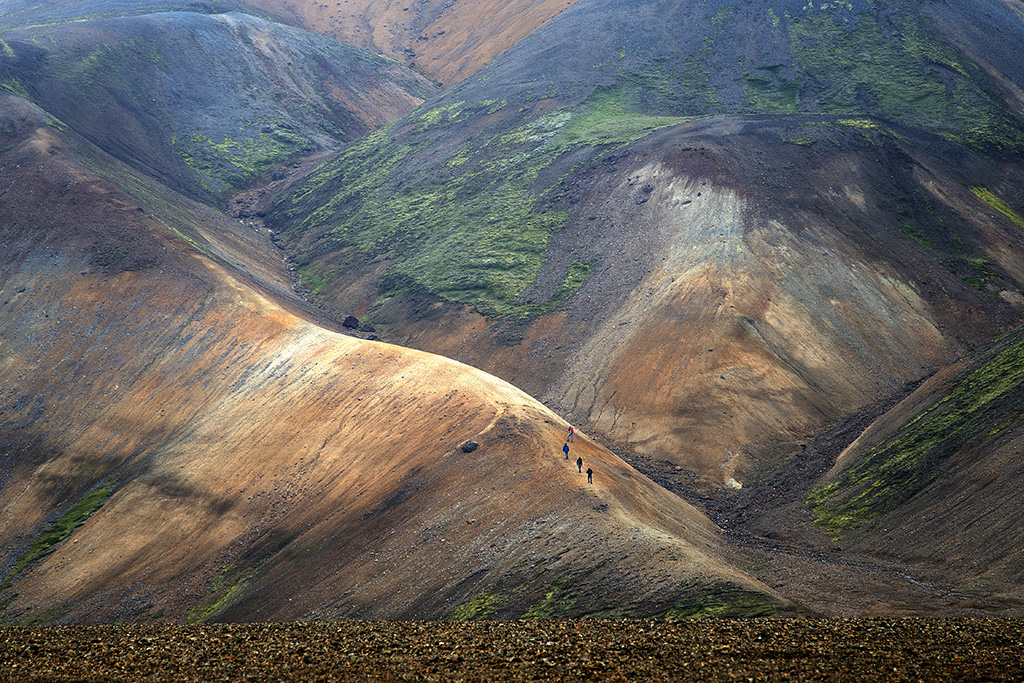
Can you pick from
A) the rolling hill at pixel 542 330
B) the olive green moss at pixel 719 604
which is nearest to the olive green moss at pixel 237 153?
the rolling hill at pixel 542 330

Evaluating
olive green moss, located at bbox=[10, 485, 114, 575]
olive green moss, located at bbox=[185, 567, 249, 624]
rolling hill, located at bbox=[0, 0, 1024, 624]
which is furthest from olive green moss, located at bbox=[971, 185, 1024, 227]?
olive green moss, located at bbox=[10, 485, 114, 575]

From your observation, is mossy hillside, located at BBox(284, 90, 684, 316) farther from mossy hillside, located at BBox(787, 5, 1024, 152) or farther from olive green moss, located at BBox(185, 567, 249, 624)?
olive green moss, located at BBox(185, 567, 249, 624)

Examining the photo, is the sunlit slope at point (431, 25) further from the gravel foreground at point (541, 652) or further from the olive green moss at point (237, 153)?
the gravel foreground at point (541, 652)

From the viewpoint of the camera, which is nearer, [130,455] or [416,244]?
[130,455]

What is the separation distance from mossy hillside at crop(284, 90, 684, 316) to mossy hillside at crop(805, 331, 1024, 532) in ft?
59.1

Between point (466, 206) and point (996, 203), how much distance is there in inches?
1291

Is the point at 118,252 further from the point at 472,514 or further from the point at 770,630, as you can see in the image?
the point at 770,630

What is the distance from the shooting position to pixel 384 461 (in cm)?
2514

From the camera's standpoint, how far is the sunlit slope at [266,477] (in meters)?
20.2

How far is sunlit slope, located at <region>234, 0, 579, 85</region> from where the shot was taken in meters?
87.4

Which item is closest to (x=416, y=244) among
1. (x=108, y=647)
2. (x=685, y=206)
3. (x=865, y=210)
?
(x=685, y=206)

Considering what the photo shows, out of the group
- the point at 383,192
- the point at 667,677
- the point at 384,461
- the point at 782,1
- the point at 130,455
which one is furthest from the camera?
the point at 782,1

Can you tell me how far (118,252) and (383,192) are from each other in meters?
22.3

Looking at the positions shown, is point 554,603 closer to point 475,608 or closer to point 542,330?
point 475,608
